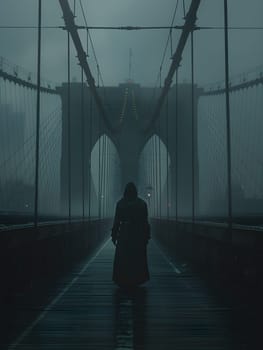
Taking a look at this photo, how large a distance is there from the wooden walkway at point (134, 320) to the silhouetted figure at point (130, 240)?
166mm

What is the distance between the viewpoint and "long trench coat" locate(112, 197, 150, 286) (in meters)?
8.57

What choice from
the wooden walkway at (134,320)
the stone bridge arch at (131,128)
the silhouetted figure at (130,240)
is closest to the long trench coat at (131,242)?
the silhouetted figure at (130,240)

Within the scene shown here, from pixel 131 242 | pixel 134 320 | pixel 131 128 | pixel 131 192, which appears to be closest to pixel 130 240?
pixel 131 242

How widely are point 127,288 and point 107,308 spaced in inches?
67.4

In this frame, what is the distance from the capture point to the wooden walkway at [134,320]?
193 inches

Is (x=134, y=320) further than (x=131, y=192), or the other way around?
(x=131, y=192)

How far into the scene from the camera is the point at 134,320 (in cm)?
604

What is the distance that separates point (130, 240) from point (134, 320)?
8.62 feet

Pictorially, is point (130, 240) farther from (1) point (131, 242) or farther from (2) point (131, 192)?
(2) point (131, 192)

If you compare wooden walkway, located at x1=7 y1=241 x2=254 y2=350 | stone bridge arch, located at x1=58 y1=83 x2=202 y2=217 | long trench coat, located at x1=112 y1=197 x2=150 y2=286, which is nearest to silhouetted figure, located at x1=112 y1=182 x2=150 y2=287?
long trench coat, located at x1=112 y1=197 x2=150 y2=286

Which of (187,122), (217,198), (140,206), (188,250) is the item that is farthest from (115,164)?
(140,206)

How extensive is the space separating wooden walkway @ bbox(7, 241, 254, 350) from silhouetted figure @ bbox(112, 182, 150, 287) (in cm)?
17

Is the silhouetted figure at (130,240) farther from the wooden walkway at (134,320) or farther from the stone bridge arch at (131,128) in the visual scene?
the stone bridge arch at (131,128)

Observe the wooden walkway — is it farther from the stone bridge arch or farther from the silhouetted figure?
the stone bridge arch
